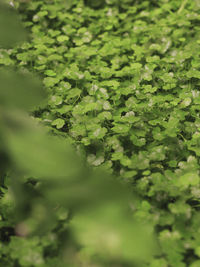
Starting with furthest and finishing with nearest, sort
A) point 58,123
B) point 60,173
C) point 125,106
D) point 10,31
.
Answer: point 125,106 < point 58,123 < point 10,31 < point 60,173

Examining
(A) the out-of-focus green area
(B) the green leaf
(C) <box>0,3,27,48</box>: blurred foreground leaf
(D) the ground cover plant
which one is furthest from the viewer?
(B) the green leaf

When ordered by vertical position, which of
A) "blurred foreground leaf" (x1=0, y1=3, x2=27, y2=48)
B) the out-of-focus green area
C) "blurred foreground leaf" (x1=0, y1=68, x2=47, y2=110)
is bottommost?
the out-of-focus green area

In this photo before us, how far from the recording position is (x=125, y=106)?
221 centimetres

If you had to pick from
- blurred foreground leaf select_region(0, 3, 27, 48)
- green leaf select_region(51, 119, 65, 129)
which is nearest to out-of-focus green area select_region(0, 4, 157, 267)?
blurred foreground leaf select_region(0, 3, 27, 48)

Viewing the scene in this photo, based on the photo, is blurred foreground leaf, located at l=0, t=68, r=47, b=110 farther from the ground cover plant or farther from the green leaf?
the green leaf

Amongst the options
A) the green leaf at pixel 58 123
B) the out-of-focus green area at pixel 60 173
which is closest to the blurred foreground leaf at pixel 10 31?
the out-of-focus green area at pixel 60 173

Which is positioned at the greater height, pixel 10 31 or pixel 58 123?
pixel 10 31

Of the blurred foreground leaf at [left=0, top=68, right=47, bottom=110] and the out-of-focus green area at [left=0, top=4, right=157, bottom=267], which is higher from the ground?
the blurred foreground leaf at [left=0, top=68, right=47, bottom=110]

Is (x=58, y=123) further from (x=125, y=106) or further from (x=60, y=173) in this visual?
(x=60, y=173)

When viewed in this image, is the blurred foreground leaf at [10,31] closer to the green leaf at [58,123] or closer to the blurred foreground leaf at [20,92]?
the blurred foreground leaf at [20,92]

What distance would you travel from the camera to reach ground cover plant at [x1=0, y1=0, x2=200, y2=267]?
1342 millimetres

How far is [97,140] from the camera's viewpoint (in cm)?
187

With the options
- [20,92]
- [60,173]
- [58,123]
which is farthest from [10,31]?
A: [58,123]

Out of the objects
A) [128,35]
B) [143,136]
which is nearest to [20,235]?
[143,136]
